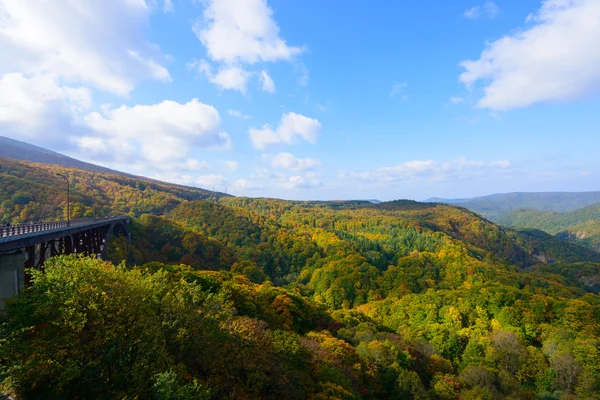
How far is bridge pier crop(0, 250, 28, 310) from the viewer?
20.8 metres

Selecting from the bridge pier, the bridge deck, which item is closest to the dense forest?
the bridge pier

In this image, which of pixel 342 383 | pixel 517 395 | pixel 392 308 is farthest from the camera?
pixel 392 308

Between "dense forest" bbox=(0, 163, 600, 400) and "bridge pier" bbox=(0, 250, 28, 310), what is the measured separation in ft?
23.9

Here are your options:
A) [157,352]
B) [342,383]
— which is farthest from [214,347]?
[342,383]

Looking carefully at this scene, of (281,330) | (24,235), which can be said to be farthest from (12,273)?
(281,330)

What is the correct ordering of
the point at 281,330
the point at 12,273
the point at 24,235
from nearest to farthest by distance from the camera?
the point at 12,273
the point at 24,235
the point at 281,330

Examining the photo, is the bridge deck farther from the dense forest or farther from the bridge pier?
the dense forest

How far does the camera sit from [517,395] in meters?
36.2

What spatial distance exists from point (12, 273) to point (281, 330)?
23.5 meters

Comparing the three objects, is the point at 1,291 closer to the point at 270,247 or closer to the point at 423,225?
the point at 270,247

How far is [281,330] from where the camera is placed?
32.3 m

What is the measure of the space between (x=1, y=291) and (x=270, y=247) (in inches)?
4679

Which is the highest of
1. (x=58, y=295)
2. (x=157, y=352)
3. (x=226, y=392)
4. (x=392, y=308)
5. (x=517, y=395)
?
(x=58, y=295)

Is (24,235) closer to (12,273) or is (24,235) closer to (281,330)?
(12,273)
